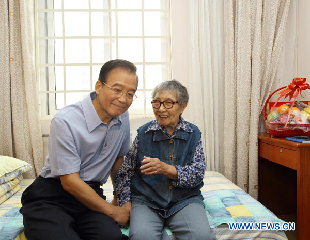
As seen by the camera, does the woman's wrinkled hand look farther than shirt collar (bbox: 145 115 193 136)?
No

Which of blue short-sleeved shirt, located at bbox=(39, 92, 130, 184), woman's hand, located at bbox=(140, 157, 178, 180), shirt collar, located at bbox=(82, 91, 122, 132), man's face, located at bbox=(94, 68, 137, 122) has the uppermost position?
man's face, located at bbox=(94, 68, 137, 122)

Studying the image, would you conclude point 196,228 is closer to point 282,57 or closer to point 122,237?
point 122,237

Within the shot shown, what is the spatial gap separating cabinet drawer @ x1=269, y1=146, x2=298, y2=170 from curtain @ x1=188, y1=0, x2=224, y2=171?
54cm

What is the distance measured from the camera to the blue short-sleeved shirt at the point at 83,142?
1.35m

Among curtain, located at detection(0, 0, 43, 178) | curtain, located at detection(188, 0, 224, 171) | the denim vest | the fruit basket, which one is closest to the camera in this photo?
the denim vest

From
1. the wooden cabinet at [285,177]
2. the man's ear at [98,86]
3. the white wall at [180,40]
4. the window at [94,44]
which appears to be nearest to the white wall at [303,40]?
the wooden cabinet at [285,177]

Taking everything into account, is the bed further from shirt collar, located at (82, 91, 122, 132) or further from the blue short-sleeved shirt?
shirt collar, located at (82, 91, 122, 132)

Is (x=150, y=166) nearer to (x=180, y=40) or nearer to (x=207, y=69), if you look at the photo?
(x=207, y=69)

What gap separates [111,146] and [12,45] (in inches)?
61.7

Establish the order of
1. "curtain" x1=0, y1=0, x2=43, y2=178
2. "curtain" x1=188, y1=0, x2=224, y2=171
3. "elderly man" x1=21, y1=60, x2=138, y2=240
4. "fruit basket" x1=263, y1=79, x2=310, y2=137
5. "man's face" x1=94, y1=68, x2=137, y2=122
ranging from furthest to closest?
"curtain" x1=188, y1=0, x2=224, y2=171, "curtain" x1=0, y1=0, x2=43, y2=178, "fruit basket" x1=263, y1=79, x2=310, y2=137, "man's face" x1=94, y1=68, x2=137, y2=122, "elderly man" x1=21, y1=60, x2=138, y2=240

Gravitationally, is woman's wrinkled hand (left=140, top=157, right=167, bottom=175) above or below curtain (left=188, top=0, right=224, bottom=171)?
below

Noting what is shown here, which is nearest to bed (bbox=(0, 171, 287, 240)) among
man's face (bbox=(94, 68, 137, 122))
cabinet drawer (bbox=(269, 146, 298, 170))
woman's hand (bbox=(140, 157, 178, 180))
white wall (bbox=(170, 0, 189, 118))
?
woman's hand (bbox=(140, 157, 178, 180))

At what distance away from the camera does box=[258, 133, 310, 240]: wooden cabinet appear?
1924mm

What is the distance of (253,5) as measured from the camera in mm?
2531
